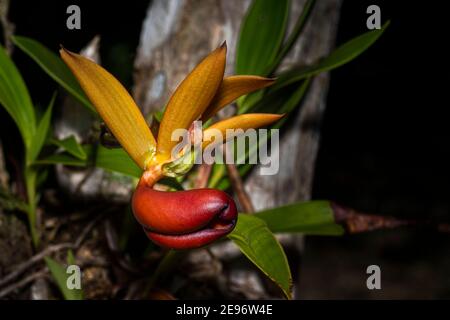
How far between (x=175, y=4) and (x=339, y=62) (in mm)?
565

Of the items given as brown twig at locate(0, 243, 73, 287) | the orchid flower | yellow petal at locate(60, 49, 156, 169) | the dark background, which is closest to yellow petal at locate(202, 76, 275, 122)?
the orchid flower

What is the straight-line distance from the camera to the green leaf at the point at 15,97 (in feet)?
4.25

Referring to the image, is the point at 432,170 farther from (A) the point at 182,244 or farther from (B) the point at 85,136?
(A) the point at 182,244

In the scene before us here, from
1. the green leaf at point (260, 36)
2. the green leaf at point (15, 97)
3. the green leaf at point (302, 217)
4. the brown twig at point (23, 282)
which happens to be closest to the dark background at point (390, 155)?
the green leaf at point (260, 36)

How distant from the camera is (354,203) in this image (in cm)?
429

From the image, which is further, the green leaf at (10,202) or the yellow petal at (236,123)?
the green leaf at (10,202)

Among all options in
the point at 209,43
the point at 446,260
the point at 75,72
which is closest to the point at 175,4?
the point at 209,43

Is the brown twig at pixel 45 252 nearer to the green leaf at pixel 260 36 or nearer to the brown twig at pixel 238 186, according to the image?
the brown twig at pixel 238 186

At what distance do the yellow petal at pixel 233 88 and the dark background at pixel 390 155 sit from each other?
2.43m

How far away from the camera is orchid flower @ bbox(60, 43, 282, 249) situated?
0.78 m

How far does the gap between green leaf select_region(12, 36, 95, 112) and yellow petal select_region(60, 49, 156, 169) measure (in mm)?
334

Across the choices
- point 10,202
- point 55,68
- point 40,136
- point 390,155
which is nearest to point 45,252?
point 10,202

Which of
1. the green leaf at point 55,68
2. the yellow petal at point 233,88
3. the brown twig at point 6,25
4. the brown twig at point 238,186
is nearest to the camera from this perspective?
the yellow petal at point 233,88

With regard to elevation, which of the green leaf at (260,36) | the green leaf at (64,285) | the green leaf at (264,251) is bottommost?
the green leaf at (64,285)
